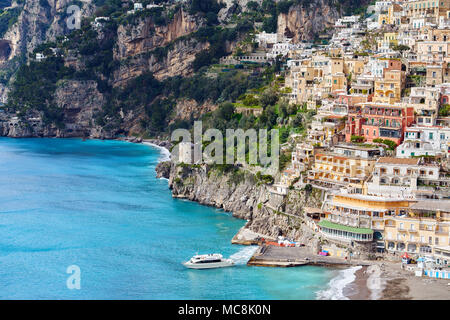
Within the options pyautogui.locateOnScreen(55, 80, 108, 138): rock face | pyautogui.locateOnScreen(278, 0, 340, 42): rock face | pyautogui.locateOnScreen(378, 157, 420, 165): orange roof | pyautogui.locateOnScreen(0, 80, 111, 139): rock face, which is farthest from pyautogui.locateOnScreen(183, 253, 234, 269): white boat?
pyautogui.locateOnScreen(55, 80, 108, 138): rock face

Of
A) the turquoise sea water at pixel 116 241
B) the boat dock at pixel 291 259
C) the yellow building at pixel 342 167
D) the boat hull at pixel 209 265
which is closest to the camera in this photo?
the turquoise sea water at pixel 116 241

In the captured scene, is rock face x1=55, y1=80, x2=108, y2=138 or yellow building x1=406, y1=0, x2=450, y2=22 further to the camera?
rock face x1=55, y1=80, x2=108, y2=138

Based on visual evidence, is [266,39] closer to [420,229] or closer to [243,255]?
[243,255]

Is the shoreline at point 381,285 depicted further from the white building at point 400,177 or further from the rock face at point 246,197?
the rock face at point 246,197

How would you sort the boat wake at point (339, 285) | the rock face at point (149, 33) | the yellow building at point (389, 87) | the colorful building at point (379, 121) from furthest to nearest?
the rock face at point (149, 33), the yellow building at point (389, 87), the colorful building at point (379, 121), the boat wake at point (339, 285)

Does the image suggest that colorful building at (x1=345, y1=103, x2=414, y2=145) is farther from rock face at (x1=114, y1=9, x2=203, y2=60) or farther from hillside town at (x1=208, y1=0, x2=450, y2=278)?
rock face at (x1=114, y1=9, x2=203, y2=60)

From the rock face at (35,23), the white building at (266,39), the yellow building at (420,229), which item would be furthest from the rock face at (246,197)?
the rock face at (35,23)

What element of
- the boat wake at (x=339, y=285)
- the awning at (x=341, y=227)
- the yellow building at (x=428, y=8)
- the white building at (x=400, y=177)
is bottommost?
the boat wake at (x=339, y=285)

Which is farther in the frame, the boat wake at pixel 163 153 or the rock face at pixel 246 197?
the boat wake at pixel 163 153
